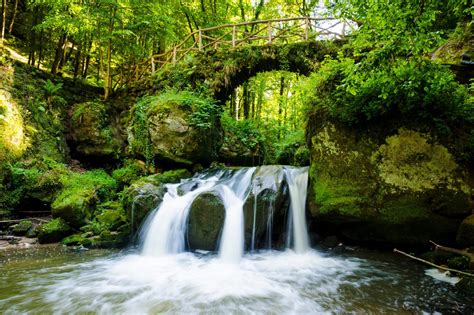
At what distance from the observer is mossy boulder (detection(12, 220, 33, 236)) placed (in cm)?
698

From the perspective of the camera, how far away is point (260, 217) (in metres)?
6.37

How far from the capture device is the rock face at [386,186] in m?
5.18

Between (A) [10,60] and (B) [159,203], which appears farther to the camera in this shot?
(A) [10,60]

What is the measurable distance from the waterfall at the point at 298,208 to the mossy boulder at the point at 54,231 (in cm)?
531

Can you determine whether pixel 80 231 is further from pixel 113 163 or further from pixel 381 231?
pixel 381 231

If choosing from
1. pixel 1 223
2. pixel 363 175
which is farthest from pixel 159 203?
pixel 363 175

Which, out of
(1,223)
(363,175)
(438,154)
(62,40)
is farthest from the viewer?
(62,40)

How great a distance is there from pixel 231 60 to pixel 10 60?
7.77 m

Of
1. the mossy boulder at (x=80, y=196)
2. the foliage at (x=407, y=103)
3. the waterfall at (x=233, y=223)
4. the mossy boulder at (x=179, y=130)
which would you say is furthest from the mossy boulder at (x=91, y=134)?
the foliage at (x=407, y=103)

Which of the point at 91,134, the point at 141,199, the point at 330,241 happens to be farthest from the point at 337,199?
the point at 91,134

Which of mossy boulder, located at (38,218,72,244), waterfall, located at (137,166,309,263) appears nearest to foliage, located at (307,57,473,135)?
waterfall, located at (137,166,309,263)

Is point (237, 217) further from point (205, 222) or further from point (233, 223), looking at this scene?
point (205, 222)

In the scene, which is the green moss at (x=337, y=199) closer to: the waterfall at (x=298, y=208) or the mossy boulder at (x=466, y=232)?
the waterfall at (x=298, y=208)

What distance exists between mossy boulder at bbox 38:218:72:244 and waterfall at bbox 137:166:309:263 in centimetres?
192
